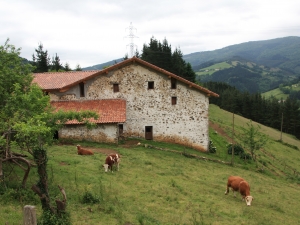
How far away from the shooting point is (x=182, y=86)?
94.4 ft

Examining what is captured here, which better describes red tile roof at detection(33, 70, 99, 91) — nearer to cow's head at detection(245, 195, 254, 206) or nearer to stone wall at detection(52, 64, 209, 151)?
stone wall at detection(52, 64, 209, 151)

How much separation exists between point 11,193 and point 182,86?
2052 centimetres

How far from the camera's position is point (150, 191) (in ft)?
49.1

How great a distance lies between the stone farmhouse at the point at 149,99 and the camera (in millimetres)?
28547

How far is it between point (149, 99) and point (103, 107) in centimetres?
493

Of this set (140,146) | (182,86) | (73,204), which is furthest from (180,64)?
(73,204)

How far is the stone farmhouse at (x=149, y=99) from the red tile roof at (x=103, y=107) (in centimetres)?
11

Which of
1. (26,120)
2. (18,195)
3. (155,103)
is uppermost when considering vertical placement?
(155,103)

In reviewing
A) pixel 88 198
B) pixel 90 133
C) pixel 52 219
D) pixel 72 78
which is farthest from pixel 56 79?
pixel 52 219

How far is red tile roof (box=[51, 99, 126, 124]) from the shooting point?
25734 millimetres

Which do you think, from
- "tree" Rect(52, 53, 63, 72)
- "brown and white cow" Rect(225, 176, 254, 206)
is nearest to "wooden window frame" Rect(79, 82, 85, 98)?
"brown and white cow" Rect(225, 176, 254, 206)

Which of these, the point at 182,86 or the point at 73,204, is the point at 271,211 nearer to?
the point at 73,204

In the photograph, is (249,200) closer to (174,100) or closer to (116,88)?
(174,100)

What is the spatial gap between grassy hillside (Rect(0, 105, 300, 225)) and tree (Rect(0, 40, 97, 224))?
151 cm
